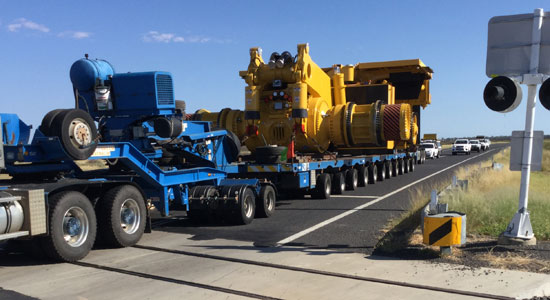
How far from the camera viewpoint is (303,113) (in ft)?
48.6

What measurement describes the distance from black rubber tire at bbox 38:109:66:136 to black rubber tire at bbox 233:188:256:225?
4184 millimetres

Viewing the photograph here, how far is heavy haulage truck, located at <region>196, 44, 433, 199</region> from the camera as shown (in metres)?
13.4

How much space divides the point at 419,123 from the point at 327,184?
11.3m

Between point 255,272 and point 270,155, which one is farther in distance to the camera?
point 270,155

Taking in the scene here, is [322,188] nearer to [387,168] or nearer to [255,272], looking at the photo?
[387,168]

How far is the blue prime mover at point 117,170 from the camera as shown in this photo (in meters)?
7.02

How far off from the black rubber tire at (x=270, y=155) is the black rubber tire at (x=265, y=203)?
154cm

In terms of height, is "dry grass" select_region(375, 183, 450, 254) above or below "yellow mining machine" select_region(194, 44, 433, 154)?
below

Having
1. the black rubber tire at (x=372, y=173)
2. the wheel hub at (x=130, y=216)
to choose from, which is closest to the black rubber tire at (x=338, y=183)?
the black rubber tire at (x=372, y=173)

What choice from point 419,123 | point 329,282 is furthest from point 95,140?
point 419,123

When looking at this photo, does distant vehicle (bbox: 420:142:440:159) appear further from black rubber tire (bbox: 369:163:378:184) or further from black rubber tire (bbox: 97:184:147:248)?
black rubber tire (bbox: 97:184:147:248)

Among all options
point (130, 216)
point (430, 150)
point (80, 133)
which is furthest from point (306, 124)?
point (430, 150)

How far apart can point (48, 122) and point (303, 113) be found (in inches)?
341

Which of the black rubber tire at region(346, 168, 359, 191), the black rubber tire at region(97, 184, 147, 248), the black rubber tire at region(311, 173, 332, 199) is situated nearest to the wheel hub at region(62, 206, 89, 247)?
the black rubber tire at region(97, 184, 147, 248)
